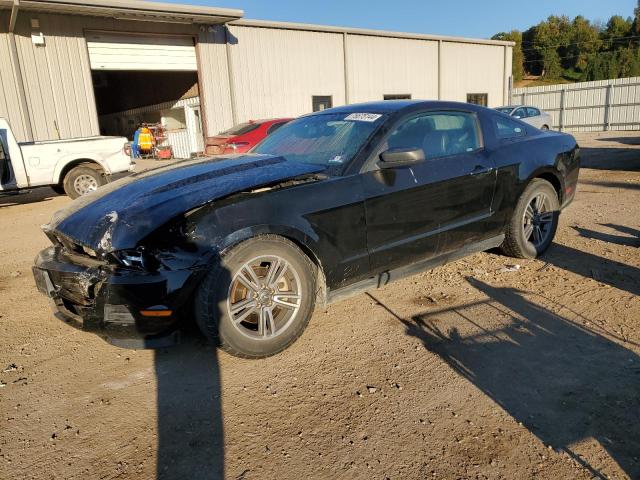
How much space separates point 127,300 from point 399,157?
199 centimetres

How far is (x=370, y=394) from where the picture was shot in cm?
267

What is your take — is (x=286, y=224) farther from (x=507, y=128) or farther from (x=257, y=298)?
(x=507, y=128)

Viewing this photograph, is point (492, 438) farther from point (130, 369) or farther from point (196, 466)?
point (130, 369)

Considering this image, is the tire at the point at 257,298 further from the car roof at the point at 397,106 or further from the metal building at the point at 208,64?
the metal building at the point at 208,64

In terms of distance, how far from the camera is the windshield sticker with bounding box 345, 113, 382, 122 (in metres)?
3.78

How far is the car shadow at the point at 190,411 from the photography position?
Answer: 217cm

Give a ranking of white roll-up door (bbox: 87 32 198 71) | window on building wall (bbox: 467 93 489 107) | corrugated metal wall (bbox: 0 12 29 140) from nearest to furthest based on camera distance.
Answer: corrugated metal wall (bbox: 0 12 29 140)
white roll-up door (bbox: 87 32 198 71)
window on building wall (bbox: 467 93 489 107)

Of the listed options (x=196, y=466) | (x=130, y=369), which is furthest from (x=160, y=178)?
(x=196, y=466)

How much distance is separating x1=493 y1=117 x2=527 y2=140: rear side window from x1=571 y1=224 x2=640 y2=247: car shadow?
168 centimetres

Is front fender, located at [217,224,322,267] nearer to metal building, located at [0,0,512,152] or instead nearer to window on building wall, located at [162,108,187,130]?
metal building, located at [0,0,512,152]

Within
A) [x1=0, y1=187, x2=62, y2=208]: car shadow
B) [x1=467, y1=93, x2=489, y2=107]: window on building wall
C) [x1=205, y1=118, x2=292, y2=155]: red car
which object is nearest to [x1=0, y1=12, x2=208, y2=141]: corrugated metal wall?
[x1=0, y1=187, x2=62, y2=208]: car shadow

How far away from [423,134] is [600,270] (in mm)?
2082

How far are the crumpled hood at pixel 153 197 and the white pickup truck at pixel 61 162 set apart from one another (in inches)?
279

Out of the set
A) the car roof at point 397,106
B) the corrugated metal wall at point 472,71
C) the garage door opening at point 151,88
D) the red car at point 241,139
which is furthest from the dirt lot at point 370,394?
the corrugated metal wall at point 472,71
